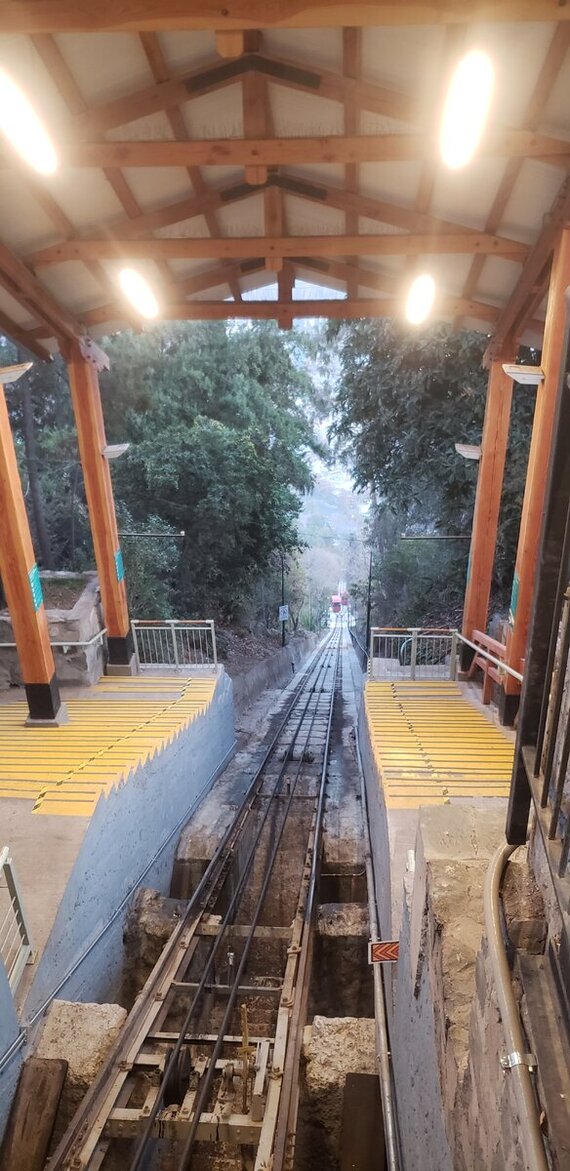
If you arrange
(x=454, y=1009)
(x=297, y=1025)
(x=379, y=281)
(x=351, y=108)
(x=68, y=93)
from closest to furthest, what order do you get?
(x=454, y=1009) < (x=297, y=1025) < (x=68, y=93) < (x=351, y=108) < (x=379, y=281)

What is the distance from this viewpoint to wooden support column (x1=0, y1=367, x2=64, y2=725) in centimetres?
649

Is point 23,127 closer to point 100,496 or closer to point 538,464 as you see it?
point 538,464

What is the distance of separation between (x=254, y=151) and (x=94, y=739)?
641cm

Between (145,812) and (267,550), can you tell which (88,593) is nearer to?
(145,812)

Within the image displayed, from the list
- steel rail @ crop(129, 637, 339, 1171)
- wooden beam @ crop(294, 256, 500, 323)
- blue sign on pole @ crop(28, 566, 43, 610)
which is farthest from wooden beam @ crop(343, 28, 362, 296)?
steel rail @ crop(129, 637, 339, 1171)

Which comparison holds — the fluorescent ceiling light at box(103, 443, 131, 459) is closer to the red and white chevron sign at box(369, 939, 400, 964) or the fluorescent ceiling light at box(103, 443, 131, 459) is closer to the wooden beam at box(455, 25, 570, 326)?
Answer: the wooden beam at box(455, 25, 570, 326)

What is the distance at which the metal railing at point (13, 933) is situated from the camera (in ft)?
12.1

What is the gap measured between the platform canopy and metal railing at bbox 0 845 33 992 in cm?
551

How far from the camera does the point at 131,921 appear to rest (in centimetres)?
536

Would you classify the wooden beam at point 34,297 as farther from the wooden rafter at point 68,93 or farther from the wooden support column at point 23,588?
the wooden support column at point 23,588

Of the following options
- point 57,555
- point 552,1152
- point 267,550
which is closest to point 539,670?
point 552,1152

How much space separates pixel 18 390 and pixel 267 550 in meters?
7.91

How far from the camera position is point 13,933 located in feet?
12.7

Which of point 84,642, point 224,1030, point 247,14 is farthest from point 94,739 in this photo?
point 247,14
